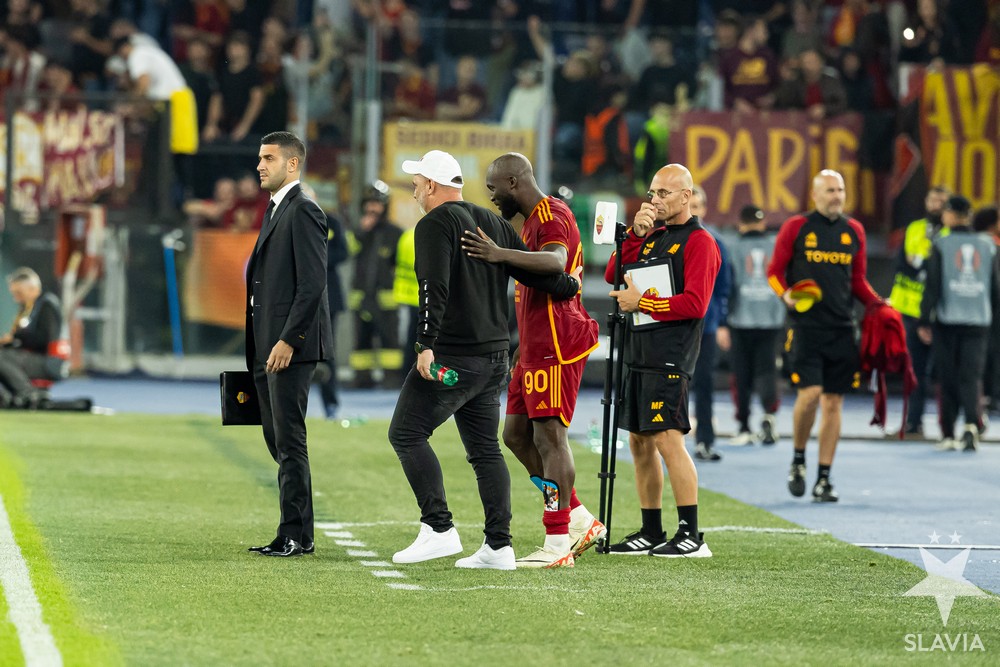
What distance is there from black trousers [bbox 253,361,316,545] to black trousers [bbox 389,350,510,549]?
585mm

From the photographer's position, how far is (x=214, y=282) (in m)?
23.1

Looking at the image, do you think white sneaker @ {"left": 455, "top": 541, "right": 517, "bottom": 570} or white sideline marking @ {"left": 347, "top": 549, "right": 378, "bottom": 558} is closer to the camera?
white sneaker @ {"left": 455, "top": 541, "right": 517, "bottom": 570}

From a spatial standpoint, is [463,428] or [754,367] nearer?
[463,428]

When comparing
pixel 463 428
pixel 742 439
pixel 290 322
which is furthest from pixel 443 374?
pixel 742 439

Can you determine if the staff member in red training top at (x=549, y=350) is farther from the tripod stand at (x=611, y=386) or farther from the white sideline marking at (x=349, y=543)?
the white sideline marking at (x=349, y=543)

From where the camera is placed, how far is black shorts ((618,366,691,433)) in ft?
30.3

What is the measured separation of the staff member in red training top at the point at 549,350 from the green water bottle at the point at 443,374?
647 mm

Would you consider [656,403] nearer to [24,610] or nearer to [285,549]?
[285,549]

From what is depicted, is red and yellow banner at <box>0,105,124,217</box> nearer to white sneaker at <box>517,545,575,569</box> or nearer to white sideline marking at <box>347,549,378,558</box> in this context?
white sideline marking at <box>347,549,378,558</box>

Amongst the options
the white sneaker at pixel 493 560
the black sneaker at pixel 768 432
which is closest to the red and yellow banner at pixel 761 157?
the black sneaker at pixel 768 432

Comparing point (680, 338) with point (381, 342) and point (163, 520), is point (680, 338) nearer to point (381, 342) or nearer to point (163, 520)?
point (163, 520)

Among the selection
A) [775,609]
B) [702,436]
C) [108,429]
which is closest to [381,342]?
[108,429]

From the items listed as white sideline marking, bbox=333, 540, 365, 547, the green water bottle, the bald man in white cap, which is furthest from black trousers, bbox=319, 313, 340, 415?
the green water bottle

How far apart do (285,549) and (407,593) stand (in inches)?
51.5
